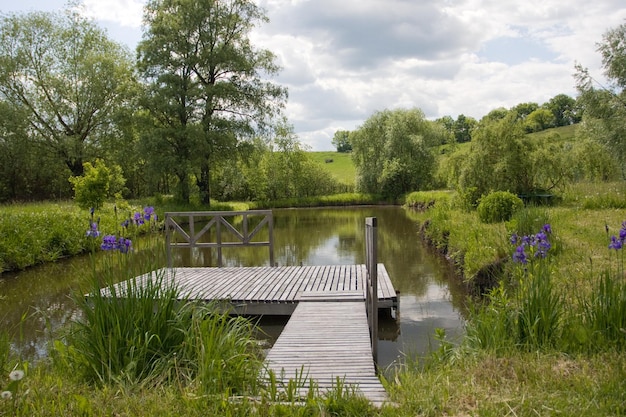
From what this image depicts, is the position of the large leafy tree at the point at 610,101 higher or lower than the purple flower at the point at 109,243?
higher

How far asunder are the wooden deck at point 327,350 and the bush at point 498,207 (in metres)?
7.28

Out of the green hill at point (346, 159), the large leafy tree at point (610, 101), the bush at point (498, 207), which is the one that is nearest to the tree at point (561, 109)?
the green hill at point (346, 159)

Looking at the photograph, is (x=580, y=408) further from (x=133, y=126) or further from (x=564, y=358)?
(x=133, y=126)

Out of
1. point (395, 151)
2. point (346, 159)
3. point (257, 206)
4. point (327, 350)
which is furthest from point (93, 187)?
point (346, 159)

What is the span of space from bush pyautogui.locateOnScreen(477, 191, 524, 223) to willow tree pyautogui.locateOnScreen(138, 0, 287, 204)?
17.5 m

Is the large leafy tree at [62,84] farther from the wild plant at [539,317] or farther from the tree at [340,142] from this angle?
the tree at [340,142]

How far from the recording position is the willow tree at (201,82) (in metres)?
27.0

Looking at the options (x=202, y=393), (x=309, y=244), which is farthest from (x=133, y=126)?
(x=202, y=393)

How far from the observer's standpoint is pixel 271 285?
27.1 feet

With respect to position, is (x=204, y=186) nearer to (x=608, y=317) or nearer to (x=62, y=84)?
(x=62, y=84)

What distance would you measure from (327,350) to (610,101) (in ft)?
73.0

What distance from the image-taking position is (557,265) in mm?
6785

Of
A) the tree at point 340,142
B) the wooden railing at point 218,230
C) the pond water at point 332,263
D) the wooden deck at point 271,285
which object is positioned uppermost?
the tree at point 340,142

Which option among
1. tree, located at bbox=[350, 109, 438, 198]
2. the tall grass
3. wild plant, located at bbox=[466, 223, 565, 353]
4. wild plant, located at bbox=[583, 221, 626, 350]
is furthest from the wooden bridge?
tree, located at bbox=[350, 109, 438, 198]
